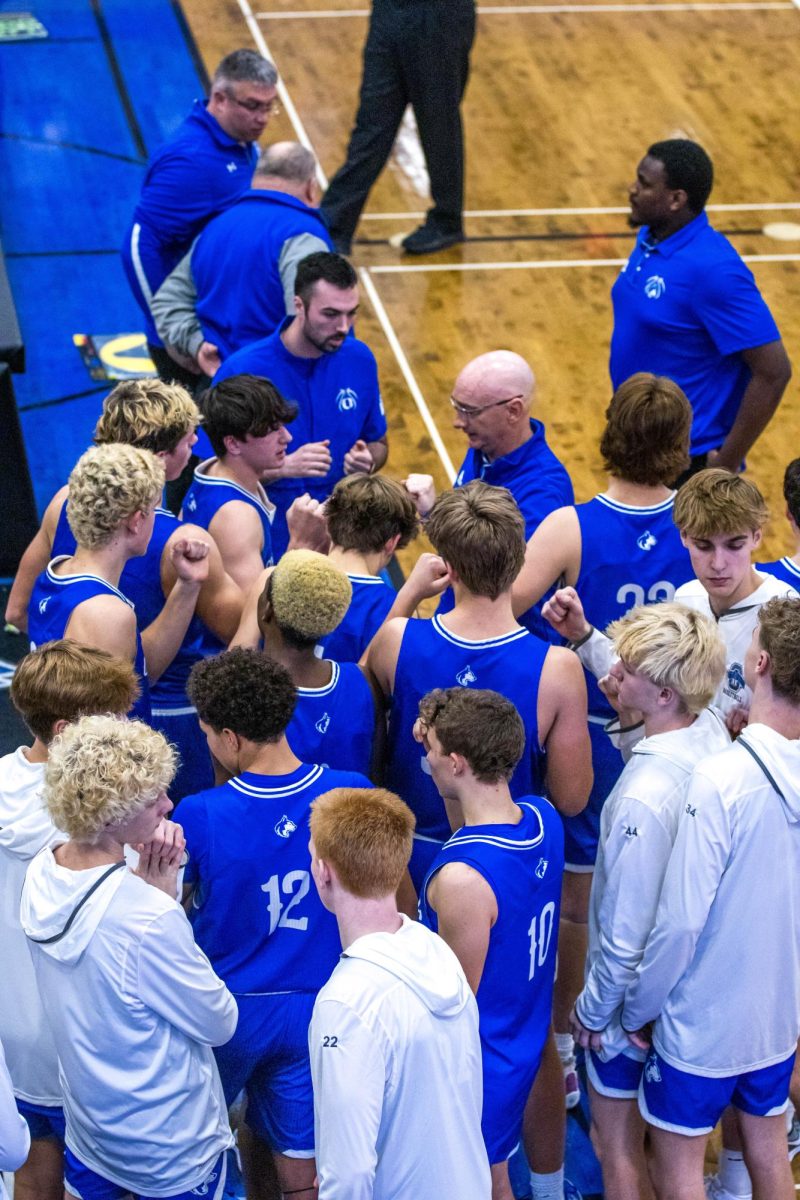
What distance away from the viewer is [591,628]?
430 centimetres

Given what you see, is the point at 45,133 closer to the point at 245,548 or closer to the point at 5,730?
the point at 5,730

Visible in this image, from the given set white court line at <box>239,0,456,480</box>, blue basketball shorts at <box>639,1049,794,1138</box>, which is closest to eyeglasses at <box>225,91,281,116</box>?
white court line at <box>239,0,456,480</box>

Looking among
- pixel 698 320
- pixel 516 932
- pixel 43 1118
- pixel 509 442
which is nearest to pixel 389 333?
pixel 698 320

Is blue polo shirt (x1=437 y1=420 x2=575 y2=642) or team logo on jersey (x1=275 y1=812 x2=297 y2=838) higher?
team logo on jersey (x1=275 y1=812 x2=297 y2=838)

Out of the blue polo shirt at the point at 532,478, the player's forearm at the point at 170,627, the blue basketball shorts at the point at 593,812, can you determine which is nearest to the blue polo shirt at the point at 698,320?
the blue polo shirt at the point at 532,478

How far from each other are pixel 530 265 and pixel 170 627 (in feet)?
18.8

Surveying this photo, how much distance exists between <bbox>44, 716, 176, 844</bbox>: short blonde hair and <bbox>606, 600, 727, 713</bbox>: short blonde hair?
124 centimetres

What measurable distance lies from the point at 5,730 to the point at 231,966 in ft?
8.83

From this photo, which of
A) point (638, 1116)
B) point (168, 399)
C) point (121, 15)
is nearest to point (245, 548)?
point (168, 399)

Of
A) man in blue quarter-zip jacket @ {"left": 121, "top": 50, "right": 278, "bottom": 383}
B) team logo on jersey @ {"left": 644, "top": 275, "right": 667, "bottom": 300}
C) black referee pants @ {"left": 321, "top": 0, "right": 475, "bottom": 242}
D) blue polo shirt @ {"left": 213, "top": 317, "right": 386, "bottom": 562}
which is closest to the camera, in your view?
blue polo shirt @ {"left": 213, "top": 317, "right": 386, "bottom": 562}

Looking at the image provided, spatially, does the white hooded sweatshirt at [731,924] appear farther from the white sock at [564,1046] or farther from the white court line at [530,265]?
the white court line at [530,265]

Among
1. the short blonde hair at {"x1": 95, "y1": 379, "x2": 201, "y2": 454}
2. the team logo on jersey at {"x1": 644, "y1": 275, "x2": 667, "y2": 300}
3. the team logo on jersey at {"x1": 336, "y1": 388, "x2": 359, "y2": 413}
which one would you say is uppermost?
the short blonde hair at {"x1": 95, "y1": 379, "x2": 201, "y2": 454}

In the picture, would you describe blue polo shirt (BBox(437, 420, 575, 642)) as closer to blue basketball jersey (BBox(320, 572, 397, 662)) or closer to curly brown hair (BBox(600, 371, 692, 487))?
curly brown hair (BBox(600, 371, 692, 487))

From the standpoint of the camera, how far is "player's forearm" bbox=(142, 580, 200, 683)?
441 cm
